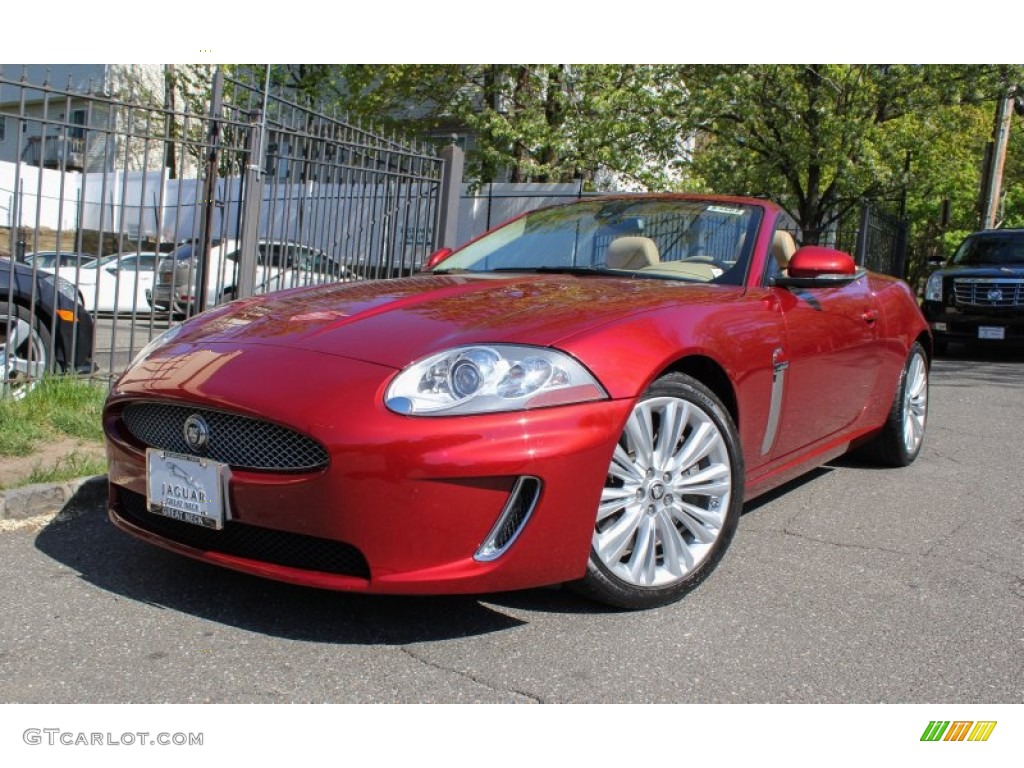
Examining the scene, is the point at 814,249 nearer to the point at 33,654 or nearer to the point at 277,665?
the point at 277,665

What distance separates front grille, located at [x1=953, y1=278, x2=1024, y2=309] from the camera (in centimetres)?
1184

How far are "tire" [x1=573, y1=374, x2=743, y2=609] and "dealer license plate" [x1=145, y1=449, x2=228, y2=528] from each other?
43.0 inches

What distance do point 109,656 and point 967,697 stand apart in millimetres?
2314

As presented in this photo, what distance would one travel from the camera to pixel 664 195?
15.4 feet

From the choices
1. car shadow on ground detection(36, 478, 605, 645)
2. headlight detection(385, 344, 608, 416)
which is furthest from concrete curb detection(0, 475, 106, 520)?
headlight detection(385, 344, 608, 416)

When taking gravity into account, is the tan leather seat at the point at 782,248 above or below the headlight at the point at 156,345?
above

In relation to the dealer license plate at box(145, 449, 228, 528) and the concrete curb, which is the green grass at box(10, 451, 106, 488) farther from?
the dealer license plate at box(145, 449, 228, 528)

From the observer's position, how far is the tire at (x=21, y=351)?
538 centimetres

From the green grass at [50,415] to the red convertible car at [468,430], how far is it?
1.72m

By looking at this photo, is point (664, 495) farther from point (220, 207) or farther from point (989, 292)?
point (989, 292)

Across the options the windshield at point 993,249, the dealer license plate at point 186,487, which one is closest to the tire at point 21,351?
the dealer license plate at point 186,487

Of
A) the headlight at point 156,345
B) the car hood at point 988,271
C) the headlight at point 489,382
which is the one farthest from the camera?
the car hood at point 988,271

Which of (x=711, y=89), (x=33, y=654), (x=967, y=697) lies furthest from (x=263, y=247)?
(x=711, y=89)

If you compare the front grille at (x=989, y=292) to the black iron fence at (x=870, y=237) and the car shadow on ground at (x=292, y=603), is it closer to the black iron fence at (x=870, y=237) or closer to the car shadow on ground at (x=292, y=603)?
the black iron fence at (x=870, y=237)
